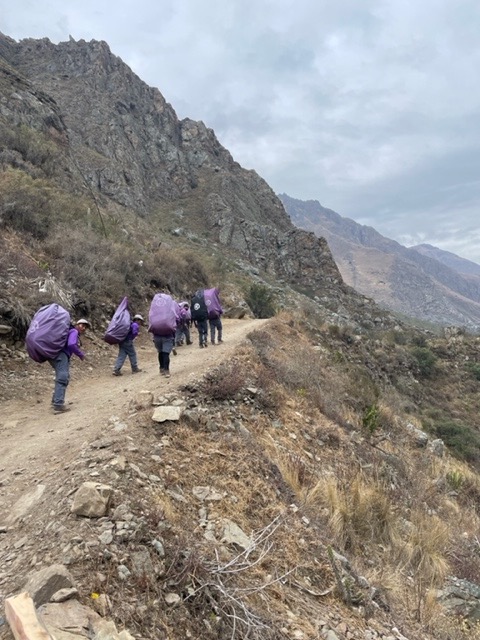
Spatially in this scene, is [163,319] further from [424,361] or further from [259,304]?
[424,361]

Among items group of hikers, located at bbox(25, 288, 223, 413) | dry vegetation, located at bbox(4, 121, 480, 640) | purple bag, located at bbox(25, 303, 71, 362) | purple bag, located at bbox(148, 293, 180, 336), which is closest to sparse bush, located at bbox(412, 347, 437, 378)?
dry vegetation, located at bbox(4, 121, 480, 640)

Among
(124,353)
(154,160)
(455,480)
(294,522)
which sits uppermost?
(154,160)

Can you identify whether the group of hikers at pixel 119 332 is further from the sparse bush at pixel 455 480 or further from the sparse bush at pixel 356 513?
the sparse bush at pixel 455 480

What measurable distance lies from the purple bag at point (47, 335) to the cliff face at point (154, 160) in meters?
41.2

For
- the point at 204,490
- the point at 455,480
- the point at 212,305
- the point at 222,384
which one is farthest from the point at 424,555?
the point at 212,305

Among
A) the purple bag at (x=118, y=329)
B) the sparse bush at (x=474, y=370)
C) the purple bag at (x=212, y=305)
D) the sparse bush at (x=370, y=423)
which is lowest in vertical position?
the sparse bush at (x=474, y=370)

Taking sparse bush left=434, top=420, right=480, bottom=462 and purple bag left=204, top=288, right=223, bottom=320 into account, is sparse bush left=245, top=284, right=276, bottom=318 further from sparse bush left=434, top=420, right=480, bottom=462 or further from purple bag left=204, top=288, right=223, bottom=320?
purple bag left=204, top=288, right=223, bottom=320

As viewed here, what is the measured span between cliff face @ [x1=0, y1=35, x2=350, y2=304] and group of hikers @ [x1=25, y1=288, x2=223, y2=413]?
37189 mm

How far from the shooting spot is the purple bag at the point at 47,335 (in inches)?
242

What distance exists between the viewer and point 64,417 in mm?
5938

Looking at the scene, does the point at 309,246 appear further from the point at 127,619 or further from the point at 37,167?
the point at 127,619

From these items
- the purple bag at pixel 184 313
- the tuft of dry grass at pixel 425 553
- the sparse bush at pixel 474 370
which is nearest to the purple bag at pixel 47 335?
the tuft of dry grass at pixel 425 553

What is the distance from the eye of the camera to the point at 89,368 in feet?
29.0

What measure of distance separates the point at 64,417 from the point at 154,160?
65.5 m
